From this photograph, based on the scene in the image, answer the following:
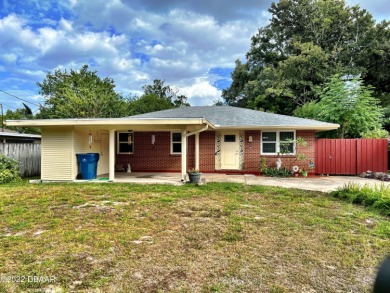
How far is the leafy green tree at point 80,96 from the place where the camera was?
71.1ft

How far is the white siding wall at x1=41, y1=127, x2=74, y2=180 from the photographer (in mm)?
9109

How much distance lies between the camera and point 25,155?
11.0 metres

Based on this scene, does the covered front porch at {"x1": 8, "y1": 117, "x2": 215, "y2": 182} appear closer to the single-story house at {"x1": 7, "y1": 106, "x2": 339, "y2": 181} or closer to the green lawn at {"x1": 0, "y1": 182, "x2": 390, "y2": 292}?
the single-story house at {"x1": 7, "y1": 106, "x2": 339, "y2": 181}

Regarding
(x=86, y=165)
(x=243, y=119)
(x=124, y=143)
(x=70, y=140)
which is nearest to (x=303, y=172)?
(x=243, y=119)

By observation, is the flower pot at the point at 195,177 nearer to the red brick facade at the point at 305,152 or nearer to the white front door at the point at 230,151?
the white front door at the point at 230,151

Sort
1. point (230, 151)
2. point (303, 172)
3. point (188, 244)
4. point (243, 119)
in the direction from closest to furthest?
point (188, 244) → point (303, 172) → point (230, 151) → point (243, 119)

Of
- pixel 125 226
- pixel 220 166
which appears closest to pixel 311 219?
pixel 125 226

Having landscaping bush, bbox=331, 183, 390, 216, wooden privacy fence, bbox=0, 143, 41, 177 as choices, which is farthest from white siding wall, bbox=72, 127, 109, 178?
landscaping bush, bbox=331, 183, 390, 216

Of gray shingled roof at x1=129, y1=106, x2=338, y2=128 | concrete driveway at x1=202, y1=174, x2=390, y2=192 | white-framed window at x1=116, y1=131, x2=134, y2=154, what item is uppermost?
gray shingled roof at x1=129, y1=106, x2=338, y2=128

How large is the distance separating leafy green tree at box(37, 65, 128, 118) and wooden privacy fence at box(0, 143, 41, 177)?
10.4 meters

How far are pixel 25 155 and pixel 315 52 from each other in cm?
2099

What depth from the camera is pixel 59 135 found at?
9156mm

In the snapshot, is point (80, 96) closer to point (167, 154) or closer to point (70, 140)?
point (167, 154)

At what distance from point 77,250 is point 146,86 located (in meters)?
40.2
